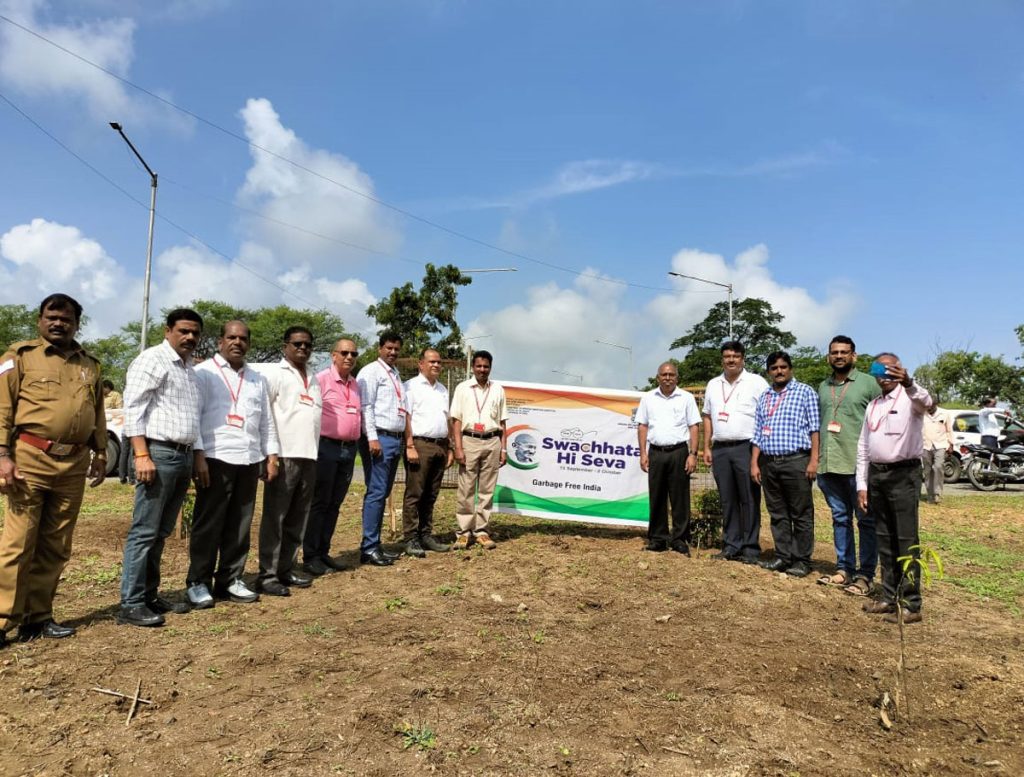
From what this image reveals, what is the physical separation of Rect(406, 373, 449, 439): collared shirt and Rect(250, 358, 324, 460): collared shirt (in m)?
1.31

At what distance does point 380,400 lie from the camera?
584 cm

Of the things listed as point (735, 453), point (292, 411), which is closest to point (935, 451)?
point (735, 453)

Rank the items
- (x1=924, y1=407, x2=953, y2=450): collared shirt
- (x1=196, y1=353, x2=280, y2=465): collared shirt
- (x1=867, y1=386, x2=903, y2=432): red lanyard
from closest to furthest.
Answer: (x1=196, y1=353, x2=280, y2=465): collared shirt
(x1=867, y1=386, x2=903, y2=432): red lanyard
(x1=924, y1=407, x2=953, y2=450): collared shirt

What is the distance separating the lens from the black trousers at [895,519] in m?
4.54

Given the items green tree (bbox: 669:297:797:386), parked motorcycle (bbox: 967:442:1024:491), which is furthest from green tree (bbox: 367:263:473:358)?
green tree (bbox: 669:297:797:386)

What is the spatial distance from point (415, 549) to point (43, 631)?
9.65 feet

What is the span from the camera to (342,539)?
7109 mm

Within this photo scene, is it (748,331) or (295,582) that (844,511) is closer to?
(295,582)

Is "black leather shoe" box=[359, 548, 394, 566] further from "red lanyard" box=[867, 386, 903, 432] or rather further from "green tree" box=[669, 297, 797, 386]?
"green tree" box=[669, 297, 797, 386]

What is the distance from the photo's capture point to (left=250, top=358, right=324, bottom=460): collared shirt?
16.0 feet

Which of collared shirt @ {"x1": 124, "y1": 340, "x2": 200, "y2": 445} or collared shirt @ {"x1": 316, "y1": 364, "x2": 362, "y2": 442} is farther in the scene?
collared shirt @ {"x1": 316, "y1": 364, "x2": 362, "y2": 442}

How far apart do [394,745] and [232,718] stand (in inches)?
29.2

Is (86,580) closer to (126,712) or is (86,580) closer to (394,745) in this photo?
(126,712)

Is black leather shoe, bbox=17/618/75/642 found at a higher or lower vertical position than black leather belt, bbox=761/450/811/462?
lower
